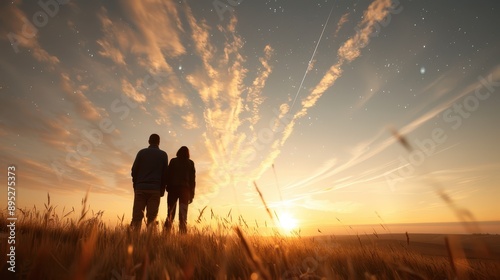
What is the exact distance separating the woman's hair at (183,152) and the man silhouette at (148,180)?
2.25 feet

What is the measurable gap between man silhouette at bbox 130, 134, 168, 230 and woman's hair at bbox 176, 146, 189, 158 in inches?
27.0

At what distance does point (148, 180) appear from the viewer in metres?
6.94

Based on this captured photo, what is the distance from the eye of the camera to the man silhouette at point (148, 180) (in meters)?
6.87

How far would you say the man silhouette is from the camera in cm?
687

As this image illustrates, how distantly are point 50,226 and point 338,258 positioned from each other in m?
3.62

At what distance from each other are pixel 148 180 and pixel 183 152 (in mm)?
1301

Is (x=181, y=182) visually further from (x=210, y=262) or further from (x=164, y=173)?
(x=210, y=262)

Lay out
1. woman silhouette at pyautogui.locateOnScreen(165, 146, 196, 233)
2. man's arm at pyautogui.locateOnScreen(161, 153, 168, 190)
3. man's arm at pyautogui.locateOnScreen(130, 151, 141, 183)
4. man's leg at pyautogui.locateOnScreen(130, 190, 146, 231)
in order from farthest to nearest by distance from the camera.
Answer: woman silhouette at pyautogui.locateOnScreen(165, 146, 196, 233), man's arm at pyautogui.locateOnScreen(161, 153, 168, 190), man's arm at pyautogui.locateOnScreen(130, 151, 141, 183), man's leg at pyautogui.locateOnScreen(130, 190, 146, 231)

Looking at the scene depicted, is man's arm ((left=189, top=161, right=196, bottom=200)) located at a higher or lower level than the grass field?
higher

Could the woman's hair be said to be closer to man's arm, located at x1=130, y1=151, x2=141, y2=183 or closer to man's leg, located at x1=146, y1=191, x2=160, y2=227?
man's arm, located at x1=130, y1=151, x2=141, y2=183

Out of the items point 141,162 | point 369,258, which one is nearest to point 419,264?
point 369,258

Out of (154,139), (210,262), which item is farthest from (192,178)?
(210,262)

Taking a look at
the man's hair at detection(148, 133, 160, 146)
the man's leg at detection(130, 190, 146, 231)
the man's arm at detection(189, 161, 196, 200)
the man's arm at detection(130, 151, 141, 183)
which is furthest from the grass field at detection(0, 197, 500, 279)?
the man's arm at detection(189, 161, 196, 200)

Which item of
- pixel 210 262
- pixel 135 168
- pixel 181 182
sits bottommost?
pixel 210 262
